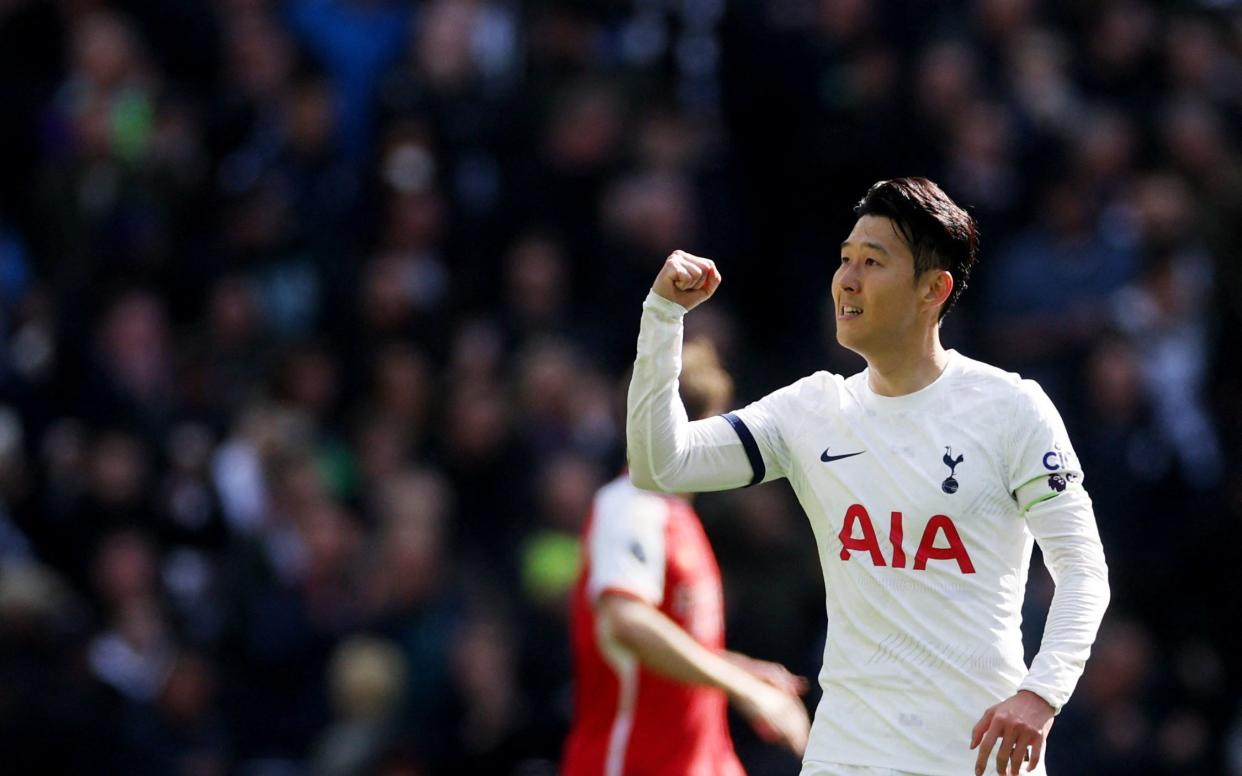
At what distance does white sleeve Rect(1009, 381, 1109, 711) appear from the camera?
4852 millimetres

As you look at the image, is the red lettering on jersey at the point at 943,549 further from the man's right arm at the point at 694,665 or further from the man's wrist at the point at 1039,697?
the man's right arm at the point at 694,665

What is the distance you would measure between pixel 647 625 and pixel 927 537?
1632 mm

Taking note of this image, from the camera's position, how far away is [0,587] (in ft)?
32.2

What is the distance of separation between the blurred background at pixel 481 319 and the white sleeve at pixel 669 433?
13.2ft

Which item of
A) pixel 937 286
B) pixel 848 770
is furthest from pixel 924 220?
pixel 848 770

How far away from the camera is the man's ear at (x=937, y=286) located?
5.21m

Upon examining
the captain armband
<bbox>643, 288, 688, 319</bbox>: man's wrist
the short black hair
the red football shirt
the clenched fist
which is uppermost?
the short black hair

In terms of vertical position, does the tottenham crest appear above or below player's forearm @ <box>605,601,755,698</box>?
above

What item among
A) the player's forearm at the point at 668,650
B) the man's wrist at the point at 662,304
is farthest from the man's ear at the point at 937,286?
the player's forearm at the point at 668,650

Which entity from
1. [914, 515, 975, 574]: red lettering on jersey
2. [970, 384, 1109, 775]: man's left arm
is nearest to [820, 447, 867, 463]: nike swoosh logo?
[914, 515, 975, 574]: red lettering on jersey

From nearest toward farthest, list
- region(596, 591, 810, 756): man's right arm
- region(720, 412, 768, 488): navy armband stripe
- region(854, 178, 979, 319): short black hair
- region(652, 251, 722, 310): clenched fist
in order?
1. region(652, 251, 722, 310): clenched fist
2. region(854, 178, 979, 319): short black hair
3. region(720, 412, 768, 488): navy armband stripe
4. region(596, 591, 810, 756): man's right arm

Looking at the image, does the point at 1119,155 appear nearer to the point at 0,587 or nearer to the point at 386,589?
the point at 386,589

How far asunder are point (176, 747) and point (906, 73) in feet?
17.7

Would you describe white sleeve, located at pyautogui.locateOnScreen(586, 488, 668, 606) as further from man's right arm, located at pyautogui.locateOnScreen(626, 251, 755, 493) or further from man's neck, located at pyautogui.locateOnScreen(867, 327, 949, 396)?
man's neck, located at pyautogui.locateOnScreen(867, 327, 949, 396)
